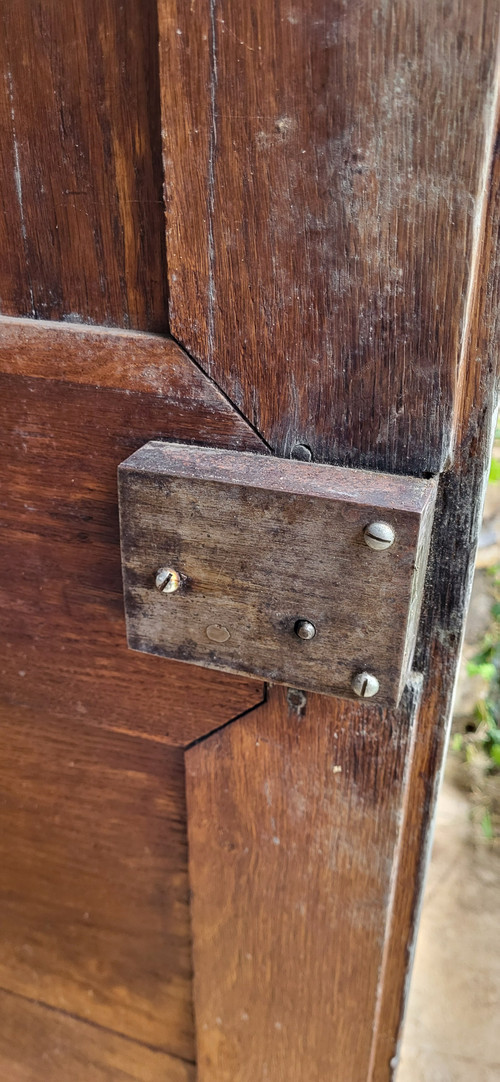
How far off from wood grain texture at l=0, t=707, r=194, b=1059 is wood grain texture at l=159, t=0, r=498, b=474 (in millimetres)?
328

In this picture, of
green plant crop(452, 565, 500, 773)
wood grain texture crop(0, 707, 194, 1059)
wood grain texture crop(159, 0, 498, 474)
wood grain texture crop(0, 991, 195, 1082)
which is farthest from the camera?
green plant crop(452, 565, 500, 773)

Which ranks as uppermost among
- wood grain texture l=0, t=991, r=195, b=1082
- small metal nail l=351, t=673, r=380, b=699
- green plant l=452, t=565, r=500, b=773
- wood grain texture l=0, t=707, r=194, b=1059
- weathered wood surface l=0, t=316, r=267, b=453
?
weathered wood surface l=0, t=316, r=267, b=453

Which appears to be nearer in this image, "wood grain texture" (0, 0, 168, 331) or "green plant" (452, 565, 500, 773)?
"wood grain texture" (0, 0, 168, 331)

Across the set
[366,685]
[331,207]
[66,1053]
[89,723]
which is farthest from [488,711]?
[331,207]

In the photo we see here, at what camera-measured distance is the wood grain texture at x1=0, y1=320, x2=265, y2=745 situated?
1.56ft

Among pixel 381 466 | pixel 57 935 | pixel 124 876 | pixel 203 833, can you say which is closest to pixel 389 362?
pixel 381 466

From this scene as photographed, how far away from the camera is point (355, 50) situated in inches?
14.2

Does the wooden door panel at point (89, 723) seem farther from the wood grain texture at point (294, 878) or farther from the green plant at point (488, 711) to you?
the green plant at point (488, 711)

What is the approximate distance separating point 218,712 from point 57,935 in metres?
0.36

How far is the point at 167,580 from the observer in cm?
46

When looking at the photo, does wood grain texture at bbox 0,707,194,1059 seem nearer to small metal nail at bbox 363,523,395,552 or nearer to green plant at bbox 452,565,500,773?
small metal nail at bbox 363,523,395,552

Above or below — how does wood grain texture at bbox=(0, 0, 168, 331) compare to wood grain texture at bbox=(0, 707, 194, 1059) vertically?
above

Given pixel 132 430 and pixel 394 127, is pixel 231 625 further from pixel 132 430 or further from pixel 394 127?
pixel 394 127

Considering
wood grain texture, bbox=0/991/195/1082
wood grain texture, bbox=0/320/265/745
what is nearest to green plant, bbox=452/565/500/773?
wood grain texture, bbox=0/991/195/1082
